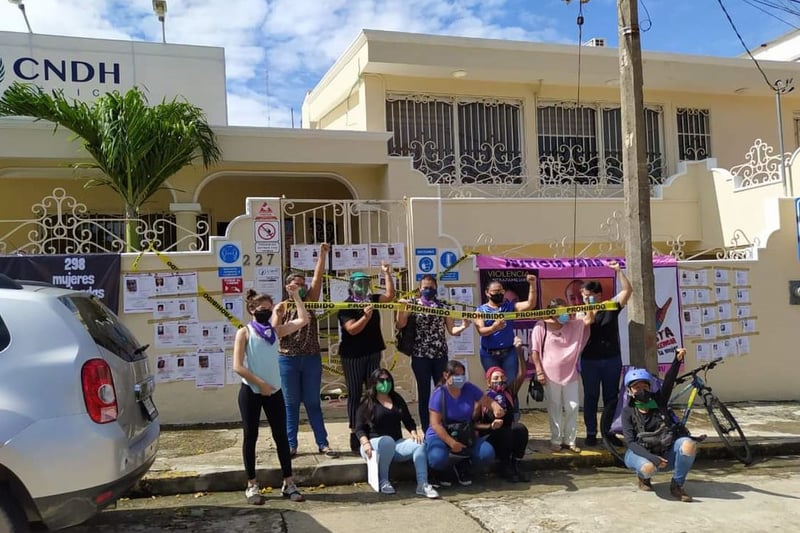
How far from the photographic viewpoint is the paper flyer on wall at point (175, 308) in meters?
7.31

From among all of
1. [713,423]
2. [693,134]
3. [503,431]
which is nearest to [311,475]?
[503,431]

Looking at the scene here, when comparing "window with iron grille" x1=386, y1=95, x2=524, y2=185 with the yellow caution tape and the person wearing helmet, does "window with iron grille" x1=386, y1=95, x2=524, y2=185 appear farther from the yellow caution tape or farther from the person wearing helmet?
the person wearing helmet

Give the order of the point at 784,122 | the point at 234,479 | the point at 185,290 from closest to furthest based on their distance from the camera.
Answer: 1. the point at 234,479
2. the point at 185,290
3. the point at 784,122

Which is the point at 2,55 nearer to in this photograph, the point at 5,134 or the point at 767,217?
the point at 5,134

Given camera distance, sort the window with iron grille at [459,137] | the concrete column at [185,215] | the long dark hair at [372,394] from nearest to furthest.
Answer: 1. the long dark hair at [372,394]
2. the concrete column at [185,215]
3. the window with iron grille at [459,137]

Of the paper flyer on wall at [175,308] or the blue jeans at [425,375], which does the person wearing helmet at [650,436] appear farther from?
the paper flyer on wall at [175,308]

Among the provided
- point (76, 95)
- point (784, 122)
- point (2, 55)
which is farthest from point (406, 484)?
point (784, 122)

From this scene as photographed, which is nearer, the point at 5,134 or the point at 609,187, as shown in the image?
the point at 5,134

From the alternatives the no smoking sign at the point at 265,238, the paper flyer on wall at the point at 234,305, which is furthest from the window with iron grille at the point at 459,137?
the paper flyer on wall at the point at 234,305

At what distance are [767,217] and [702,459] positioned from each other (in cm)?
438

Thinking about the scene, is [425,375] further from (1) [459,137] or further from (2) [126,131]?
(1) [459,137]

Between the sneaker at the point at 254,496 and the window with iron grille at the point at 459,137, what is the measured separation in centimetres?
735

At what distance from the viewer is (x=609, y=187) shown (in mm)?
12406

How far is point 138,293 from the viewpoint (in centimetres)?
726
